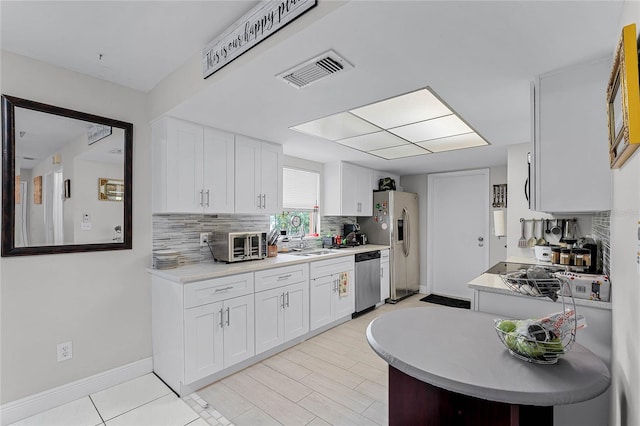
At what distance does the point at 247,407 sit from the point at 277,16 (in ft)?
8.13

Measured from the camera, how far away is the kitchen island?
3.06 ft

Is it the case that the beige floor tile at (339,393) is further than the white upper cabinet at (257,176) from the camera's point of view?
No

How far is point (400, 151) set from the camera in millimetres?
3773

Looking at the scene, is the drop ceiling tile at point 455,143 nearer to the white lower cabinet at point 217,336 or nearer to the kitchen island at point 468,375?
the kitchen island at point 468,375

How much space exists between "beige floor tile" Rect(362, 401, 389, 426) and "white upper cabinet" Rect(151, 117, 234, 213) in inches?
81.2

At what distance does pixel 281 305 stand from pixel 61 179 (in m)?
2.09

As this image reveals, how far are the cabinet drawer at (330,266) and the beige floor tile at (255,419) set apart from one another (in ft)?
4.93

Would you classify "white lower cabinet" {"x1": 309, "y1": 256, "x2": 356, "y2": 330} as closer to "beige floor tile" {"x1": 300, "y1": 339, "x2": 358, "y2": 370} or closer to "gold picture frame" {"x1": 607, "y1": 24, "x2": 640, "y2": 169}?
"beige floor tile" {"x1": 300, "y1": 339, "x2": 358, "y2": 370}

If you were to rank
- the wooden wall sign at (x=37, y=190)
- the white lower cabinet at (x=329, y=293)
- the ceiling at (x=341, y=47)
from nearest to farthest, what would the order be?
the ceiling at (x=341, y=47) → the wooden wall sign at (x=37, y=190) → the white lower cabinet at (x=329, y=293)

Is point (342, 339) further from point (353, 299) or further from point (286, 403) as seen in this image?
point (286, 403)

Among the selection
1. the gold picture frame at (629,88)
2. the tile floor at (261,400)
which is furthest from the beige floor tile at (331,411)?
the gold picture frame at (629,88)

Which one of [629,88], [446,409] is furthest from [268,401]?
[629,88]

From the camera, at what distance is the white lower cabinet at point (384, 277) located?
463 cm

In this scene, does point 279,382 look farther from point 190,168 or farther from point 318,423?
point 190,168
